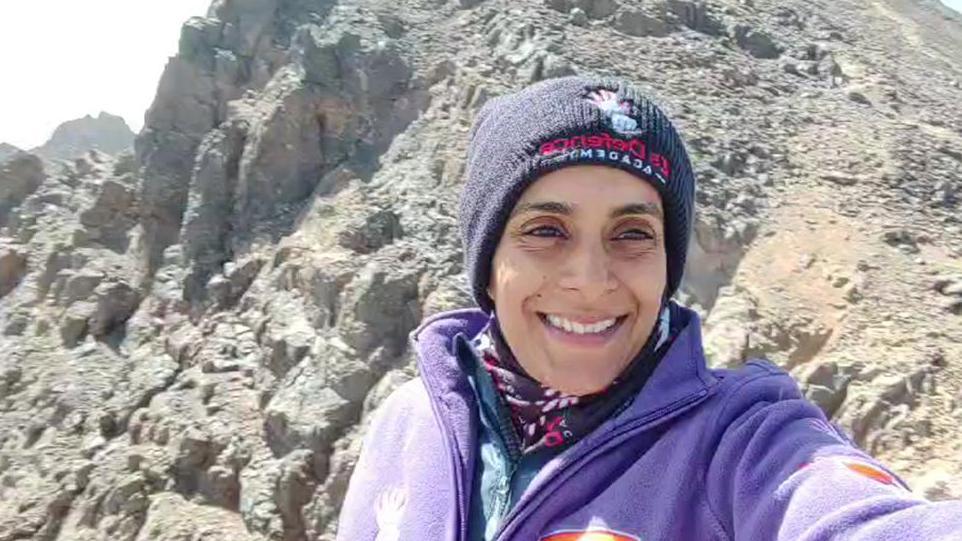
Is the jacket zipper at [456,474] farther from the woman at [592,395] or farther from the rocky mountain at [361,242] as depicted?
the rocky mountain at [361,242]

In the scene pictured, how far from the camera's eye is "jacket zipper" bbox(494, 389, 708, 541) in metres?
1.72

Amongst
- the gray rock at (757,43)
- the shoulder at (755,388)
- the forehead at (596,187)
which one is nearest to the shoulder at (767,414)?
the shoulder at (755,388)

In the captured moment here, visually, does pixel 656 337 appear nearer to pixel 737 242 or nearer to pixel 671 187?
pixel 671 187

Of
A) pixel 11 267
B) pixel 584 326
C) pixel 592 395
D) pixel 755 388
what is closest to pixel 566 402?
pixel 592 395

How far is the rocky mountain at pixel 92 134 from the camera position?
3976 centimetres

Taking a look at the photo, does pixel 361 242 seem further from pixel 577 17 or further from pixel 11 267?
pixel 11 267

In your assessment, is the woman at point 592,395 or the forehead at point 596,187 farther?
the forehead at point 596,187

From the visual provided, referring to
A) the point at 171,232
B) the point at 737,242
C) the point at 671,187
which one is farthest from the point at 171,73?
the point at 671,187

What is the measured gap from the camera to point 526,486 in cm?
188

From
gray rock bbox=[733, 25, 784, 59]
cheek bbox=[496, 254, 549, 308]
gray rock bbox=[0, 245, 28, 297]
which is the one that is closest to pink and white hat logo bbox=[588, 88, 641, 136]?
cheek bbox=[496, 254, 549, 308]

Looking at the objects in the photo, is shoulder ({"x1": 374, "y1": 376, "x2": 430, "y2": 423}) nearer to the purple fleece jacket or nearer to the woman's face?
the purple fleece jacket

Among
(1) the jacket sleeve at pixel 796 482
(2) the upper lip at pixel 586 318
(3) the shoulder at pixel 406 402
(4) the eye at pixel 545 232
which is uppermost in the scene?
(4) the eye at pixel 545 232

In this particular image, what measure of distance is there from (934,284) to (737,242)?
2.02m

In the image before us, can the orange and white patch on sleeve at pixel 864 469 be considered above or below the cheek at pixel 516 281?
below
